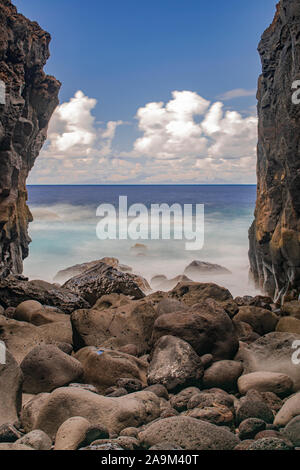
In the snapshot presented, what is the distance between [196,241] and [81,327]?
2148 centimetres

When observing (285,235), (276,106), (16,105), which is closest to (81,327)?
(285,235)

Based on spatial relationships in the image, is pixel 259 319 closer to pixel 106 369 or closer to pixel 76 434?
pixel 106 369

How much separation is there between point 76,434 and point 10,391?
2.86ft

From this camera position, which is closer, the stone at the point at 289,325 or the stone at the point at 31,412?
the stone at the point at 31,412

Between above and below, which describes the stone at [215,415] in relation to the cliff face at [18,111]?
below

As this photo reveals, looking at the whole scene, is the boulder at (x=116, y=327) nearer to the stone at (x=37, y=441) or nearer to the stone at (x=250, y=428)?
the stone at (x=37, y=441)

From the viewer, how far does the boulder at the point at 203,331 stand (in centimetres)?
397

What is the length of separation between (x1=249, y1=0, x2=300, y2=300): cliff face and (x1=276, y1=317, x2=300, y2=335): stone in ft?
10.1

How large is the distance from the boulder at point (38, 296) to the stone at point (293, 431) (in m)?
4.13

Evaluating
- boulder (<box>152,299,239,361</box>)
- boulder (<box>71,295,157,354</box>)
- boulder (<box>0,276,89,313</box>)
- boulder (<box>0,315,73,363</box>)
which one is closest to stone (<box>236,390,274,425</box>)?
boulder (<box>152,299,239,361</box>)

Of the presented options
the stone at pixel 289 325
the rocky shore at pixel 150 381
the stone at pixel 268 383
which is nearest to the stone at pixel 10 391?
the rocky shore at pixel 150 381

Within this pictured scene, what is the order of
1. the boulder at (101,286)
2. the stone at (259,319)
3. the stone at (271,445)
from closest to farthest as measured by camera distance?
the stone at (271,445), the stone at (259,319), the boulder at (101,286)

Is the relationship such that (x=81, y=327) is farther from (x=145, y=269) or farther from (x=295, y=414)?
(x=145, y=269)

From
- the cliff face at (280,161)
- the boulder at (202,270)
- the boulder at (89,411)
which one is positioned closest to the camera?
the boulder at (89,411)
